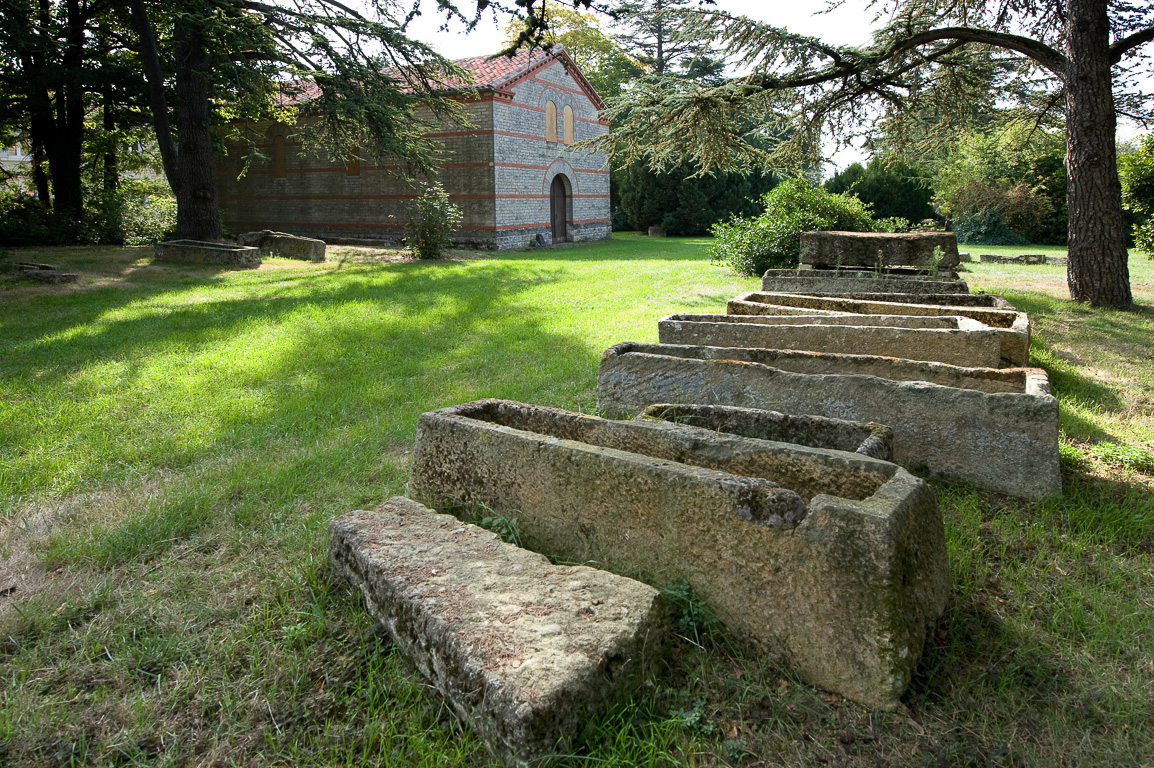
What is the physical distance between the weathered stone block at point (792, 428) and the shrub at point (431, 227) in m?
15.5

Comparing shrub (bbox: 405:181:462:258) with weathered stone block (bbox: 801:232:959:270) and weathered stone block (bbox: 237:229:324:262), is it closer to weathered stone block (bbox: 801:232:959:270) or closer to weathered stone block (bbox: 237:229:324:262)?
weathered stone block (bbox: 237:229:324:262)

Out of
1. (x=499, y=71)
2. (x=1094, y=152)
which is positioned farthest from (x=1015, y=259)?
(x=499, y=71)

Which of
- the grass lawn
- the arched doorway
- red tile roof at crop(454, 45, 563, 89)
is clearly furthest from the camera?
the arched doorway

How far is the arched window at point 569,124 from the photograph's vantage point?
83.1 ft

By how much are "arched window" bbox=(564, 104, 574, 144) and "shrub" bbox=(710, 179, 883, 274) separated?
520 inches

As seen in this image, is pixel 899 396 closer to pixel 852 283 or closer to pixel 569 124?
pixel 852 283

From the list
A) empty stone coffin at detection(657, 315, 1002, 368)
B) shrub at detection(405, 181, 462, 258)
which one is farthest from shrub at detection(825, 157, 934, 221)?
empty stone coffin at detection(657, 315, 1002, 368)

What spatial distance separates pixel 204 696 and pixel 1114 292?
36.7 feet

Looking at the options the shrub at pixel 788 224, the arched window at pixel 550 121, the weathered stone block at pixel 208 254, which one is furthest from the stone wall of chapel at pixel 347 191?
the shrub at pixel 788 224

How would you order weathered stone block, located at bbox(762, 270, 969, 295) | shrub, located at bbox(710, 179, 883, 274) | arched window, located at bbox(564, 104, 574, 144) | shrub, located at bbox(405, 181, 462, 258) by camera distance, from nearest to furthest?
weathered stone block, located at bbox(762, 270, 969, 295) → shrub, located at bbox(710, 179, 883, 274) → shrub, located at bbox(405, 181, 462, 258) → arched window, located at bbox(564, 104, 574, 144)

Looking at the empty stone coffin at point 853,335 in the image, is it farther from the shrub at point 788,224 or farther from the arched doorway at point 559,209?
the arched doorway at point 559,209

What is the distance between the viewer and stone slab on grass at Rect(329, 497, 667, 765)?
1916 millimetres

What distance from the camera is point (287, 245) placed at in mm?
17828

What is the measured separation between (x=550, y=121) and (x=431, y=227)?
8898 millimetres
